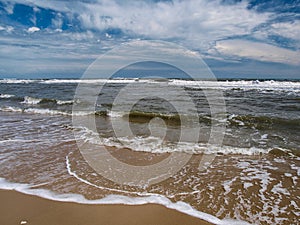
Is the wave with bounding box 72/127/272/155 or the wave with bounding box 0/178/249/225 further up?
the wave with bounding box 72/127/272/155

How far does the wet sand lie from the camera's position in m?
3.07

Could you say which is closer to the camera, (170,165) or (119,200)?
(119,200)

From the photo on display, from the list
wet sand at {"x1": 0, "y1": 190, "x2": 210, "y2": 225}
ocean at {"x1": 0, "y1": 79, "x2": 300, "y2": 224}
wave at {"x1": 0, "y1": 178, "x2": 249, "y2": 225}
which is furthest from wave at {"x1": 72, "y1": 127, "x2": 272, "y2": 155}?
wet sand at {"x1": 0, "y1": 190, "x2": 210, "y2": 225}

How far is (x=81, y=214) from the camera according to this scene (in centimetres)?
323

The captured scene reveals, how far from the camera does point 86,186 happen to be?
4117 mm

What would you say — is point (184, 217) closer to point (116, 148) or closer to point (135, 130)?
point (116, 148)

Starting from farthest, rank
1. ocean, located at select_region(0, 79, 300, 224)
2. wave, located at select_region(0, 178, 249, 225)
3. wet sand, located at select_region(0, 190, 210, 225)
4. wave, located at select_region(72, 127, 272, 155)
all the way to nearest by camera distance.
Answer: wave, located at select_region(72, 127, 272, 155), ocean, located at select_region(0, 79, 300, 224), wave, located at select_region(0, 178, 249, 225), wet sand, located at select_region(0, 190, 210, 225)

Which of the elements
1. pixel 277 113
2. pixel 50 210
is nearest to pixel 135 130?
pixel 50 210

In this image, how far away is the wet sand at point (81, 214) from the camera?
3068 millimetres

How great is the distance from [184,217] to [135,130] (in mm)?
5748

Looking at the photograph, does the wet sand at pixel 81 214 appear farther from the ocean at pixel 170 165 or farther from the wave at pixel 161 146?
the wave at pixel 161 146

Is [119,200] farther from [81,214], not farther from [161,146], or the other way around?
[161,146]

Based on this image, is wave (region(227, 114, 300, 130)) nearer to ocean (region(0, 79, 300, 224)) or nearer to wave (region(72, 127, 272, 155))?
ocean (region(0, 79, 300, 224))

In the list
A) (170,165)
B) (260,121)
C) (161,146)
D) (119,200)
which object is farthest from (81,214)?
(260,121)
